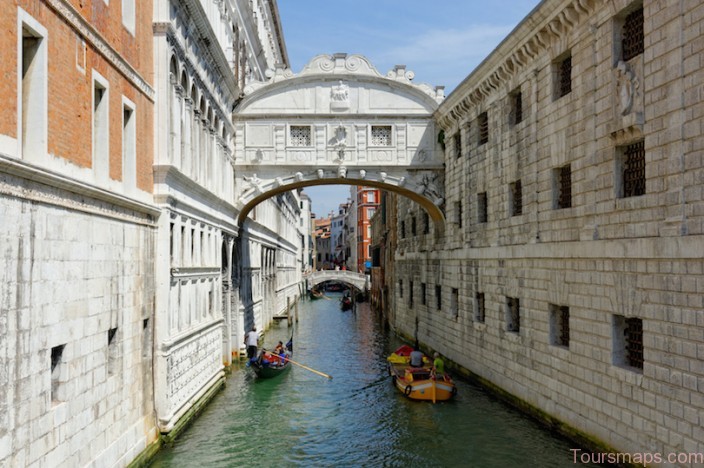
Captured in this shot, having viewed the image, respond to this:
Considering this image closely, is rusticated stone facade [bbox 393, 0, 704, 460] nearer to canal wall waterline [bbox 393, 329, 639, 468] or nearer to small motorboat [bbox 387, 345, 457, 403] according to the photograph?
canal wall waterline [bbox 393, 329, 639, 468]

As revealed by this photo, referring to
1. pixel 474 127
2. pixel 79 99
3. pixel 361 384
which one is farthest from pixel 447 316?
pixel 79 99

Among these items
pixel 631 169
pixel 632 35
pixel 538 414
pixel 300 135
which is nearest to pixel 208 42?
pixel 300 135

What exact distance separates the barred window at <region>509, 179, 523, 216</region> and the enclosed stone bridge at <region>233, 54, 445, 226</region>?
19.6ft

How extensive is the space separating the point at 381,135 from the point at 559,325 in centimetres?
1055

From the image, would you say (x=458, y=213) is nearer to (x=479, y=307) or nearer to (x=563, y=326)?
(x=479, y=307)

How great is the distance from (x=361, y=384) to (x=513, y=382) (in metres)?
5.59

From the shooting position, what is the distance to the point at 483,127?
1906 cm

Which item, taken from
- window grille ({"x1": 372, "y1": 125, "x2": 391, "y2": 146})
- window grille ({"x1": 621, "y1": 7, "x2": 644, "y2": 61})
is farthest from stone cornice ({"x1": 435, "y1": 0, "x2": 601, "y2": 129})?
window grille ({"x1": 372, "y1": 125, "x2": 391, "y2": 146})

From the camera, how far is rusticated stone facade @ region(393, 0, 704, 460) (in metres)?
9.38

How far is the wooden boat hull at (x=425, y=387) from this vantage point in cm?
1692

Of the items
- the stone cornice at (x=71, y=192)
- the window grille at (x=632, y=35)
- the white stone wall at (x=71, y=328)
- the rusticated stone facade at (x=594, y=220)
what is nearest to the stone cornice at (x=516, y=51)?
the rusticated stone facade at (x=594, y=220)

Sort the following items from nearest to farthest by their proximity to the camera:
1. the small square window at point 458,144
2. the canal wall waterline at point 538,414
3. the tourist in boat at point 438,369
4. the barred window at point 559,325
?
the canal wall waterline at point 538,414
the barred window at point 559,325
the tourist in boat at point 438,369
the small square window at point 458,144

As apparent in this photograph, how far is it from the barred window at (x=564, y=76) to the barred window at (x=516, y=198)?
9.10 ft

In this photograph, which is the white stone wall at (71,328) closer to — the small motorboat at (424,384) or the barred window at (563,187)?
the small motorboat at (424,384)
